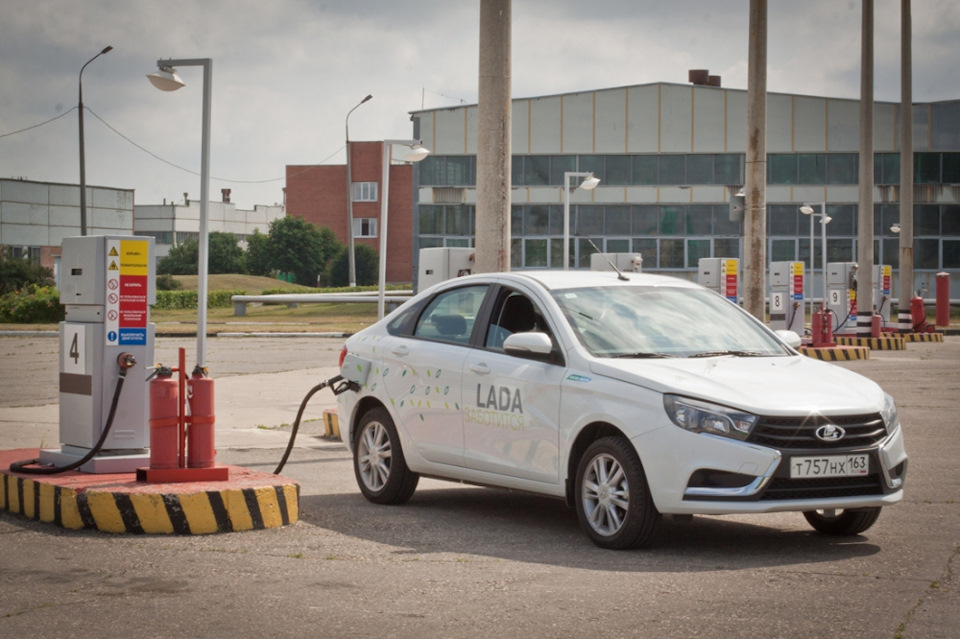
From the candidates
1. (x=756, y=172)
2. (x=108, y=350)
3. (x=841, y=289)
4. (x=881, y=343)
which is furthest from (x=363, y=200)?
(x=108, y=350)

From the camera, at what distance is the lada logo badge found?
724 cm

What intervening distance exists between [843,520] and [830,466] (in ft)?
2.89

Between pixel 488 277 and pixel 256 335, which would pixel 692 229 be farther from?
pixel 488 277

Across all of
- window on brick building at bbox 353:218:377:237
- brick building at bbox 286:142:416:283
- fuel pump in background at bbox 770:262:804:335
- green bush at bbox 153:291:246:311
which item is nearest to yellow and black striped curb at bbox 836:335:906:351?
fuel pump in background at bbox 770:262:804:335

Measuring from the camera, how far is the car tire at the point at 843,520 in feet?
25.9

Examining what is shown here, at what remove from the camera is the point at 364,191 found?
304 ft

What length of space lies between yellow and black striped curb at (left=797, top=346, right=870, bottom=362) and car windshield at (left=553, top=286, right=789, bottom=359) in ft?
65.4

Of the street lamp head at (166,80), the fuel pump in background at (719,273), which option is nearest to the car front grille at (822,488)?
the street lamp head at (166,80)

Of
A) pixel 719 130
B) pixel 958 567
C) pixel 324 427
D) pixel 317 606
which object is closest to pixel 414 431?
pixel 317 606

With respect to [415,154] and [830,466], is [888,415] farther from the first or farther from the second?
[415,154]

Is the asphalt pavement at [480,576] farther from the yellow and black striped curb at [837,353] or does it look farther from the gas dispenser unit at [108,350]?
the yellow and black striped curb at [837,353]

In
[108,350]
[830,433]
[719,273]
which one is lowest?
[830,433]

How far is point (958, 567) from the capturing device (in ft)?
23.1

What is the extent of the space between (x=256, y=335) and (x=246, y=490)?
3198cm
